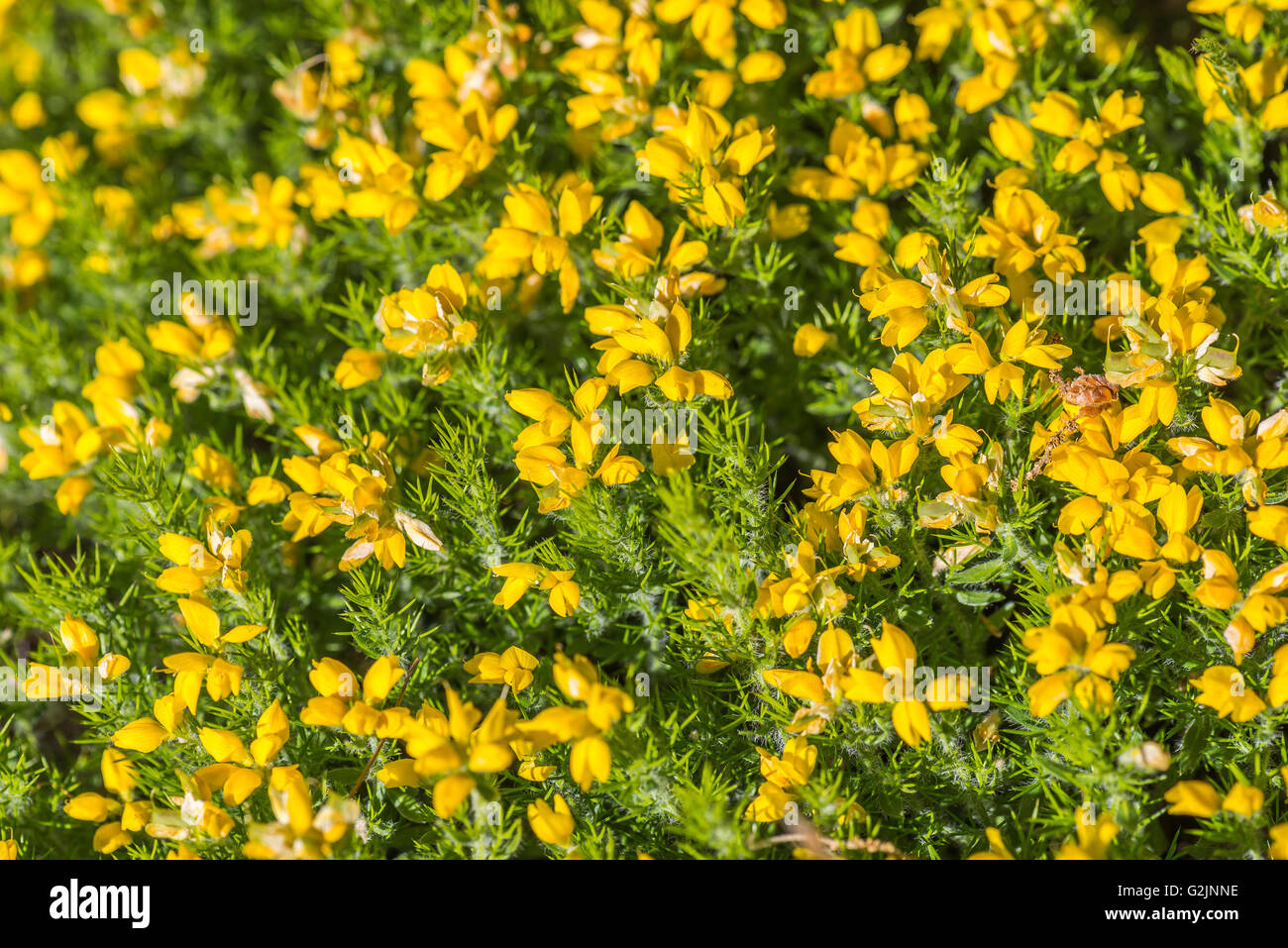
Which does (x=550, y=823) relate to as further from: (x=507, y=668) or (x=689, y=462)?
(x=689, y=462)

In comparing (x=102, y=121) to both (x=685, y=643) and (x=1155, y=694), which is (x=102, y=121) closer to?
(x=685, y=643)

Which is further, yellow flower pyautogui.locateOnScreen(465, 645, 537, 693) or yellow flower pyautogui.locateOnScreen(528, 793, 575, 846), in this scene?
yellow flower pyautogui.locateOnScreen(465, 645, 537, 693)

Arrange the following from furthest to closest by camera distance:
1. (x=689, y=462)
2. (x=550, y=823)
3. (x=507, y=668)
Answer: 1. (x=689, y=462)
2. (x=507, y=668)
3. (x=550, y=823)

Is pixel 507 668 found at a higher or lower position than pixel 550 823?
higher

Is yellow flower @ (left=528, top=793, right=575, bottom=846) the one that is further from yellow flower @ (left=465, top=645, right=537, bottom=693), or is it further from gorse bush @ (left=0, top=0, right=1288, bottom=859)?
yellow flower @ (left=465, top=645, right=537, bottom=693)

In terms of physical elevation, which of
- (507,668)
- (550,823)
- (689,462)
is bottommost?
(550,823)

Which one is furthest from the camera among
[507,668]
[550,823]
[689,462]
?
[689,462]

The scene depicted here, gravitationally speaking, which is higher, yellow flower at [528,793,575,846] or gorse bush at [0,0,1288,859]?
gorse bush at [0,0,1288,859]

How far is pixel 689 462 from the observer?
75.6 inches

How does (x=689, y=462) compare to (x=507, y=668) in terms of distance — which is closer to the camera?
(x=507, y=668)

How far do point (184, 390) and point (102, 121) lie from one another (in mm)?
1229

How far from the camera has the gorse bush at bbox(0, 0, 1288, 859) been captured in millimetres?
1739

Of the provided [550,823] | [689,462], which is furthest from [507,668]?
[689,462]

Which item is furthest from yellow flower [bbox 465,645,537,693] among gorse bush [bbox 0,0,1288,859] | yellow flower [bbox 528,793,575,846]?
yellow flower [bbox 528,793,575,846]
